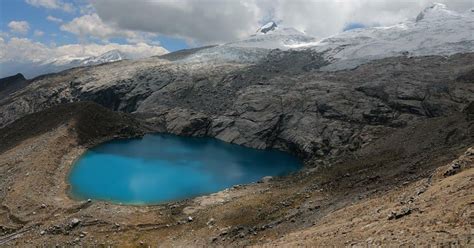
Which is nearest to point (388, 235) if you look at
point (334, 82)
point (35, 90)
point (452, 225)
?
point (452, 225)

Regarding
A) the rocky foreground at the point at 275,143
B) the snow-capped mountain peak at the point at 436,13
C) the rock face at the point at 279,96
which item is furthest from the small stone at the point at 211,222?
the snow-capped mountain peak at the point at 436,13

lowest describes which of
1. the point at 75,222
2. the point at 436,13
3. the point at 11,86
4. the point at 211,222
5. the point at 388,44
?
the point at 211,222

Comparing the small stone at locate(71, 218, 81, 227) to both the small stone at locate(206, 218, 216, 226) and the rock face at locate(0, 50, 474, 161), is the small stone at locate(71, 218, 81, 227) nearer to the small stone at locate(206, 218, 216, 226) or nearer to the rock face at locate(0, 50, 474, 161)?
the small stone at locate(206, 218, 216, 226)

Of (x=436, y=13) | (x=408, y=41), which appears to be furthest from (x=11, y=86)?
(x=436, y=13)

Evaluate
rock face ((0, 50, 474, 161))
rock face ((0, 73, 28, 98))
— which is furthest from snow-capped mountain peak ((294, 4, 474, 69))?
rock face ((0, 73, 28, 98))

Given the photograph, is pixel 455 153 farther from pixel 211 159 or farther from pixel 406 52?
pixel 406 52

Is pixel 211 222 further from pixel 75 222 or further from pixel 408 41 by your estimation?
pixel 408 41

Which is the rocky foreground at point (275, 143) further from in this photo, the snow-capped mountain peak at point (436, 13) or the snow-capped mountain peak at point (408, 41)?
the snow-capped mountain peak at point (436, 13)
